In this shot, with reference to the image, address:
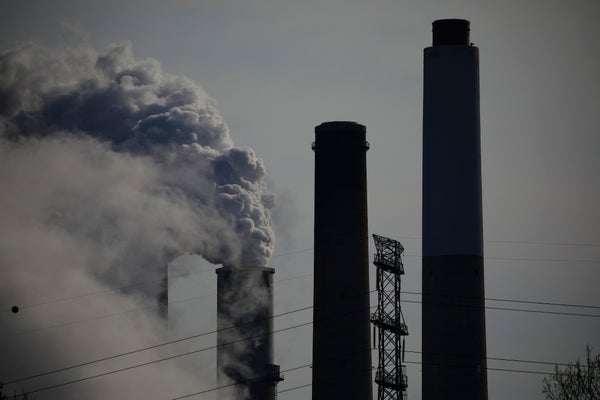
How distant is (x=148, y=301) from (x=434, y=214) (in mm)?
19388

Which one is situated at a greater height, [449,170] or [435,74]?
[435,74]

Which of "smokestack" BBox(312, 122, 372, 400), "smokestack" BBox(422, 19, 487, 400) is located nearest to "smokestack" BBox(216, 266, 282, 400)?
"smokestack" BBox(312, 122, 372, 400)

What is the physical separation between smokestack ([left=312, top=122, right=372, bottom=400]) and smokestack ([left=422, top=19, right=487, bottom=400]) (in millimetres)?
8246

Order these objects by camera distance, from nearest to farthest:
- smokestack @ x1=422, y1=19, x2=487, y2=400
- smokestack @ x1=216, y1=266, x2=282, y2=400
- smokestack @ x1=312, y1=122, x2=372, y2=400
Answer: smokestack @ x1=422, y1=19, x2=487, y2=400, smokestack @ x1=312, y1=122, x2=372, y2=400, smokestack @ x1=216, y1=266, x2=282, y2=400

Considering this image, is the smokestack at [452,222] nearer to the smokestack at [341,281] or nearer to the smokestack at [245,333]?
the smokestack at [341,281]

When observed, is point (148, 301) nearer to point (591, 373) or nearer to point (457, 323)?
point (457, 323)

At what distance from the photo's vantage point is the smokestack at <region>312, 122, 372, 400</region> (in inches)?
2788

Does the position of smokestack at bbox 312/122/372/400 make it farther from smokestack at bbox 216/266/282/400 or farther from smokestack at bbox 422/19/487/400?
smokestack at bbox 422/19/487/400

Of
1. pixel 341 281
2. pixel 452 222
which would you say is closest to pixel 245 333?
pixel 341 281

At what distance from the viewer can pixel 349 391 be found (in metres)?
70.5

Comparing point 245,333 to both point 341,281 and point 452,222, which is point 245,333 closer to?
point 341,281

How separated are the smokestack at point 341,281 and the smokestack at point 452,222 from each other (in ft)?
27.1

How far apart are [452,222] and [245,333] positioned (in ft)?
64.8

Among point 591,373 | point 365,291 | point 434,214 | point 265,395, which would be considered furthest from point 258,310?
point 591,373
